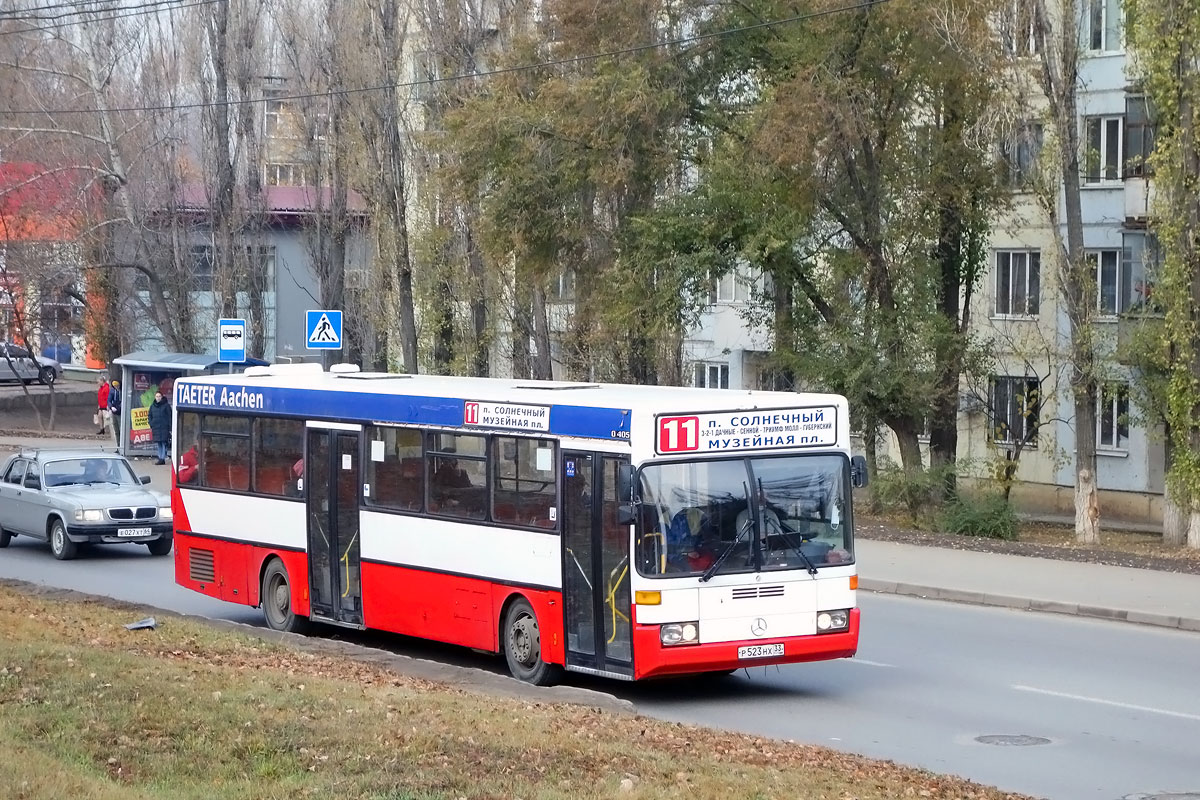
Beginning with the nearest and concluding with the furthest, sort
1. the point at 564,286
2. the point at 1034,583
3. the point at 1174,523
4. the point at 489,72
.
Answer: the point at 1034,583, the point at 1174,523, the point at 489,72, the point at 564,286

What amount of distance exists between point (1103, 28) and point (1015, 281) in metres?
6.78

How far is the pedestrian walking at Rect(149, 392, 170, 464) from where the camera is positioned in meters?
37.6

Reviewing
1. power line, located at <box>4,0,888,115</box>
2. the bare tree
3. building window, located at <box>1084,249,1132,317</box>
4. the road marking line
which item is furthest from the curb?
building window, located at <box>1084,249,1132,317</box>

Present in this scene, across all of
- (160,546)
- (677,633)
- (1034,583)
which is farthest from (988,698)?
(160,546)

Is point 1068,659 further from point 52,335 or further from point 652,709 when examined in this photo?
point 52,335

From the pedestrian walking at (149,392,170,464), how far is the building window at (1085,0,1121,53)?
78.8 feet

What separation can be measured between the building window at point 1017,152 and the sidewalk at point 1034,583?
811 cm

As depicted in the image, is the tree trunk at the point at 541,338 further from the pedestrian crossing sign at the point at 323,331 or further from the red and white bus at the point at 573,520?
the red and white bus at the point at 573,520

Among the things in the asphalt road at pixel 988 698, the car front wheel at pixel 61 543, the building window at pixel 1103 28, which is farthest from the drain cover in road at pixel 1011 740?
the building window at pixel 1103 28

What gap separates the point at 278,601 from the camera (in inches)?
663

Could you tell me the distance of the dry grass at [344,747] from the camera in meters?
7.48

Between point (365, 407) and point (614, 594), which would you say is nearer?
point (614, 594)

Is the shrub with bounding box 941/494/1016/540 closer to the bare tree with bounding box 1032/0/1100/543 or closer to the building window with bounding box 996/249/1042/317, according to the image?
the bare tree with bounding box 1032/0/1100/543

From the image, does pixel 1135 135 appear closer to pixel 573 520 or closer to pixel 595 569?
pixel 573 520
